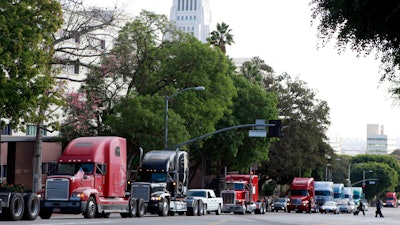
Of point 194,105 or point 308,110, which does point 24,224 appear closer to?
point 194,105

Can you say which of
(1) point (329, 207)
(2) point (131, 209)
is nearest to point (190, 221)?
(2) point (131, 209)

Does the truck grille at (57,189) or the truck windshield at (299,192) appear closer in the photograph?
the truck grille at (57,189)

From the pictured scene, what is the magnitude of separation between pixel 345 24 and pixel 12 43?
26.8 meters

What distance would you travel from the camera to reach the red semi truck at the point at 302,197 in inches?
3364

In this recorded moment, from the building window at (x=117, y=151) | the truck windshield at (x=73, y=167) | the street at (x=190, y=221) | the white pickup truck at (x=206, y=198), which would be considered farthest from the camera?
the white pickup truck at (x=206, y=198)

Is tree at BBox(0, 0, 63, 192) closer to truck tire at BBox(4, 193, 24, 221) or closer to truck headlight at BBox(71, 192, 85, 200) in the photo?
truck headlight at BBox(71, 192, 85, 200)

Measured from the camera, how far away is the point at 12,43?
4141 centimetres

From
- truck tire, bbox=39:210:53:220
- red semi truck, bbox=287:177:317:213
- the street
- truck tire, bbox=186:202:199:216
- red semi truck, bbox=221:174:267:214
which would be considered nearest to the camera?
the street

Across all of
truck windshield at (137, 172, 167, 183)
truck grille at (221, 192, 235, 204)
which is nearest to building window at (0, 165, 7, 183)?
truck grille at (221, 192, 235, 204)

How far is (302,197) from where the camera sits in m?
85.9

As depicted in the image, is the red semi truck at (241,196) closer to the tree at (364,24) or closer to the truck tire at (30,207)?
the truck tire at (30,207)

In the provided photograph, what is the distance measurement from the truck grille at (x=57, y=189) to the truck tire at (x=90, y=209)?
3.97ft

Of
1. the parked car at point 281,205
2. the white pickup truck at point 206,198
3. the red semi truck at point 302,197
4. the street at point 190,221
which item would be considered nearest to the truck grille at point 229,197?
the white pickup truck at point 206,198

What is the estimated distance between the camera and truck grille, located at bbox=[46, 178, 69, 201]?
36688 millimetres
